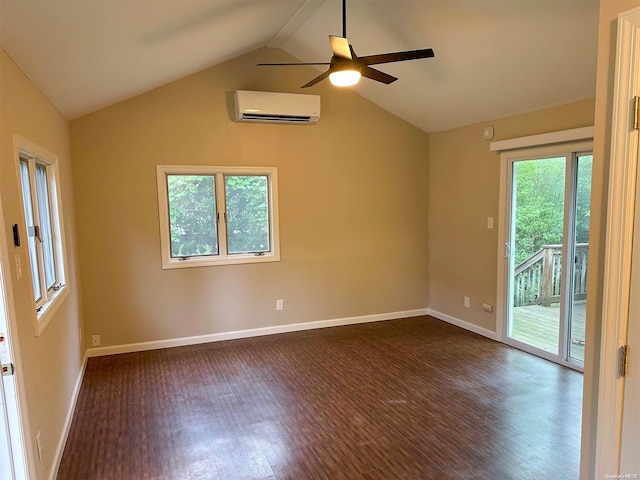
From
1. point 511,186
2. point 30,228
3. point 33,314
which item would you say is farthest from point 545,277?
point 30,228

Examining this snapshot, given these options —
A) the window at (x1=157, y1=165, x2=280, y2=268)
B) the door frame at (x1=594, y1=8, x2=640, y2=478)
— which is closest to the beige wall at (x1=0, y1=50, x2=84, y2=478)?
the window at (x1=157, y1=165, x2=280, y2=268)

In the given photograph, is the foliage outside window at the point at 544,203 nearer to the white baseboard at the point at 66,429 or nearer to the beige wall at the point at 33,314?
the beige wall at the point at 33,314

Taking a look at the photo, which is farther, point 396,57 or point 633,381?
point 396,57

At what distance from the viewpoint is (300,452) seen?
101 inches

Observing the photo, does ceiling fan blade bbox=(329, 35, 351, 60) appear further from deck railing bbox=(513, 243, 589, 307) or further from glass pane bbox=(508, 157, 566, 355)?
deck railing bbox=(513, 243, 589, 307)

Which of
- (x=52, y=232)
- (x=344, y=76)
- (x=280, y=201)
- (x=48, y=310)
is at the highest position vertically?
(x=344, y=76)

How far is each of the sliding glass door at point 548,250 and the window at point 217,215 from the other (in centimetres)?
263

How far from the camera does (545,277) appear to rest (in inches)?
158

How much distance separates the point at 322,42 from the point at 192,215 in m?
2.28

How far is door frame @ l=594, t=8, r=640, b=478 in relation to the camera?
1258 mm

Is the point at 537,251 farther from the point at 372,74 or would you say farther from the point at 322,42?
the point at 322,42

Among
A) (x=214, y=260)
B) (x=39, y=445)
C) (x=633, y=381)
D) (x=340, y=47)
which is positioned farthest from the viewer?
(x=214, y=260)

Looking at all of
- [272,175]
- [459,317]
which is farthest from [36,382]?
[459,317]

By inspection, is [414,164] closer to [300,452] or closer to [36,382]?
[300,452]
